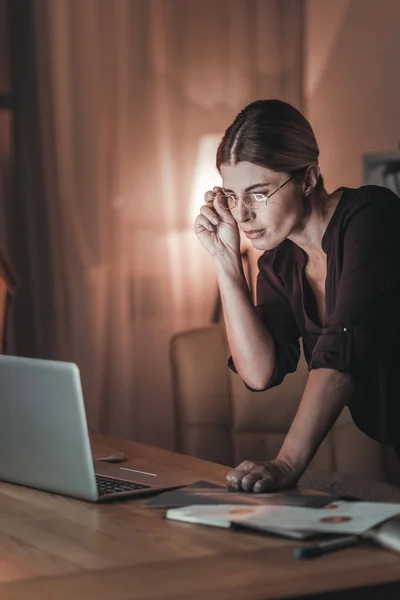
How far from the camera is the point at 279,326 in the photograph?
→ 2.04 meters

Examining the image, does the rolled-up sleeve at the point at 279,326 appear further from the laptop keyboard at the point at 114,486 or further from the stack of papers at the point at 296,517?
the stack of papers at the point at 296,517

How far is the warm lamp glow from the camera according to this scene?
4035 millimetres

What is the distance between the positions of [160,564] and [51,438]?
446 mm

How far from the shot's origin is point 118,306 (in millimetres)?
3943

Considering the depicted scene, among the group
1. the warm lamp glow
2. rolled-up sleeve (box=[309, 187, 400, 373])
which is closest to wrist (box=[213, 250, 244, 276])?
rolled-up sleeve (box=[309, 187, 400, 373])

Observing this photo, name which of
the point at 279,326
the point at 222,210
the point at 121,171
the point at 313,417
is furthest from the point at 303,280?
the point at 121,171

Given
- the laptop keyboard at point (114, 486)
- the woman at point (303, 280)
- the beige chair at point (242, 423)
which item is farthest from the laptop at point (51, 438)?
the beige chair at point (242, 423)

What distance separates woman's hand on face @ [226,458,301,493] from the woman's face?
43 cm

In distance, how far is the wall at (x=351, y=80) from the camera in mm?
4125

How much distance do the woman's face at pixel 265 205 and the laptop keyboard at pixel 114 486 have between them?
49 cm

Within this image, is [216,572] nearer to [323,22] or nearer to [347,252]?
[347,252]

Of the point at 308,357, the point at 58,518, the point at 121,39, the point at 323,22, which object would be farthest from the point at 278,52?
the point at 58,518

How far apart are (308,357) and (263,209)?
1.30ft

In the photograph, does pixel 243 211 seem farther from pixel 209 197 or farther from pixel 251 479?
pixel 251 479
